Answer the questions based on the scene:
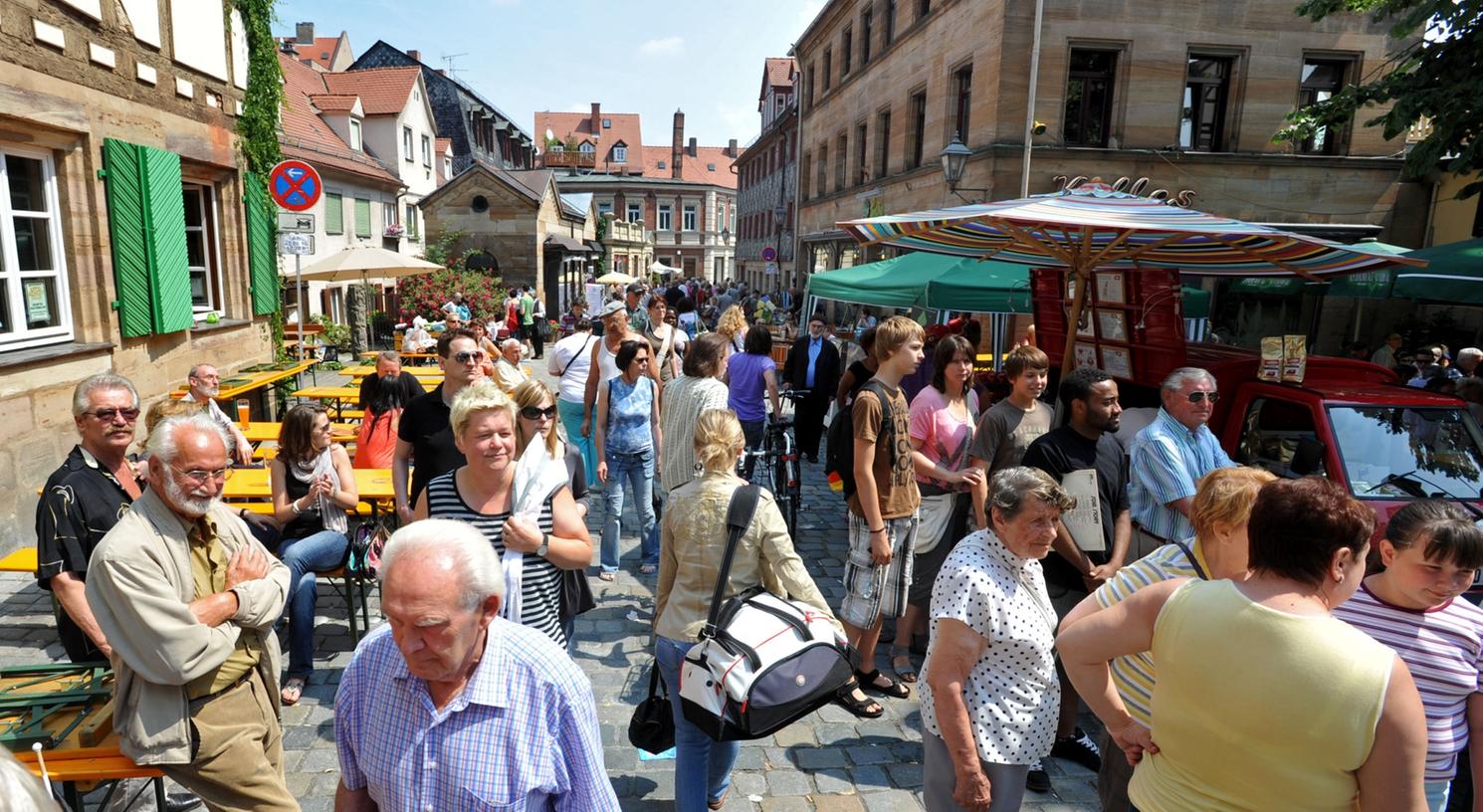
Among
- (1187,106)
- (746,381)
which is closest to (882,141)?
(1187,106)

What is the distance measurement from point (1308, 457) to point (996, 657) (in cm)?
298

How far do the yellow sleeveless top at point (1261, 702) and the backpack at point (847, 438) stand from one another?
7.27 feet

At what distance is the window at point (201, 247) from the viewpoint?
9648mm

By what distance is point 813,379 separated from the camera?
893 centimetres

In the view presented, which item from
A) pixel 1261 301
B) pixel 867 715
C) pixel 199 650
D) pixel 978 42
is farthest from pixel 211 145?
pixel 1261 301

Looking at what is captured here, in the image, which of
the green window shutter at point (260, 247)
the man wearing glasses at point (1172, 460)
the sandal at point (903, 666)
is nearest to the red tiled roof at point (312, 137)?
the green window shutter at point (260, 247)

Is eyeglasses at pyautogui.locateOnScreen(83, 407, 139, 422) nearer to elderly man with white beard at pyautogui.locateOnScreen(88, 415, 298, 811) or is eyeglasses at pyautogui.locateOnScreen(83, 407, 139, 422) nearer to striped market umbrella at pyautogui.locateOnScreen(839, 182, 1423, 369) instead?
elderly man with white beard at pyautogui.locateOnScreen(88, 415, 298, 811)

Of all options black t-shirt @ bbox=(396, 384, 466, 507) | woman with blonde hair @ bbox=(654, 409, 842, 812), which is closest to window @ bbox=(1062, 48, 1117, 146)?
black t-shirt @ bbox=(396, 384, 466, 507)

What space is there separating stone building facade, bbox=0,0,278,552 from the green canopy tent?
14304 millimetres

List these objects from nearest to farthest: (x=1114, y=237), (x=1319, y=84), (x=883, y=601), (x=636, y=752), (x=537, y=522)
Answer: (x=537, y=522)
(x=636, y=752)
(x=883, y=601)
(x=1114, y=237)
(x=1319, y=84)

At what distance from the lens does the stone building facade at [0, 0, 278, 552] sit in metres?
6.52

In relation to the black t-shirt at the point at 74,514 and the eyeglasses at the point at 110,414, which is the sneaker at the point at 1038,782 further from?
the eyeglasses at the point at 110,414

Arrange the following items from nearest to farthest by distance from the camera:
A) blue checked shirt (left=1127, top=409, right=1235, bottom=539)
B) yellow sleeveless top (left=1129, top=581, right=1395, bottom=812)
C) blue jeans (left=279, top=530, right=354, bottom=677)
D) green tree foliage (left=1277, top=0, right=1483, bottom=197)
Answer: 1. yellow sleeveless top (left=1129, top=581, right=1395, bottom=812)
2. blue checked shirt (left=1127, top=409, right=1235, bottom=539)
3. blue jeans (left=279, top=530, right=354, bottom=677)
4. green tree foliage (left=1277, top=0, right=1483, bottom=197)

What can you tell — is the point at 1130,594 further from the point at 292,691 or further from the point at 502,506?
the point at 292,691
